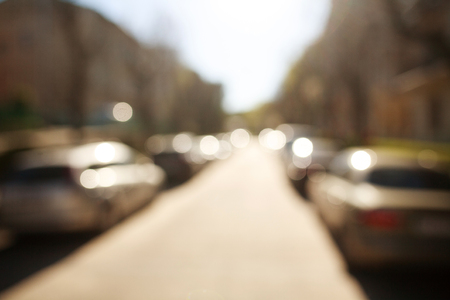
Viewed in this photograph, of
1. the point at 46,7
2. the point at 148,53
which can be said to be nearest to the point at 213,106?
the point at 148,53

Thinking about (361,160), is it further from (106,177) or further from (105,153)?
(105,153)

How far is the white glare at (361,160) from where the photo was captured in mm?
6749

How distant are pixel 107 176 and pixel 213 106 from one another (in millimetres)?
63538

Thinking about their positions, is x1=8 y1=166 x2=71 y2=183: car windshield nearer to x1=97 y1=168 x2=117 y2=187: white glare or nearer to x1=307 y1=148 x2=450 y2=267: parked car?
x1=97 y1=168 x2=117 y2=187: white glare

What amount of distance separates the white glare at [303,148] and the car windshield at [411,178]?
25.4 ft

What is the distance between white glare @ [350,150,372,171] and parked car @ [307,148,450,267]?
0.02 metres

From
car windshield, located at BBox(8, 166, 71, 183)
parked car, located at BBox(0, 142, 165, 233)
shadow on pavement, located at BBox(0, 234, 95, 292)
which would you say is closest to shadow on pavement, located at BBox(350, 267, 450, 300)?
shadow on pavement, located at BBox(0, 234, 95, 292)

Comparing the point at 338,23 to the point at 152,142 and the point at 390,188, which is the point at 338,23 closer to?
the point at 152,142

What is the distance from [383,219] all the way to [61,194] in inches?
204

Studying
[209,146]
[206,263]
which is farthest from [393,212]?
[209,146]

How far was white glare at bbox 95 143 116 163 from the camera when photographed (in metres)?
9.20

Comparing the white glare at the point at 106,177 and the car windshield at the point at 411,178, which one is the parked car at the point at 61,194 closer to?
the white glare at the point at 106,177

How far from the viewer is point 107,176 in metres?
8.91

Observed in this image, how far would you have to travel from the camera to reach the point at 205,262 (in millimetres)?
6355
